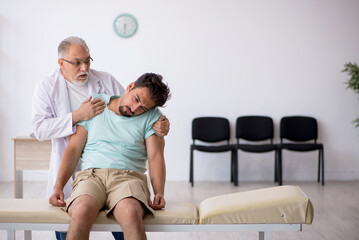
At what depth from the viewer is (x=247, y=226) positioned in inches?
75.5

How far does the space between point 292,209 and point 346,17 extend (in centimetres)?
400

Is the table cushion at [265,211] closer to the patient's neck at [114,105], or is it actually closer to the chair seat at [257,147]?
the patient's neck at [114,105]

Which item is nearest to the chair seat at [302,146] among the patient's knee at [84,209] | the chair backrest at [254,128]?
the chair backrest at [254,128]

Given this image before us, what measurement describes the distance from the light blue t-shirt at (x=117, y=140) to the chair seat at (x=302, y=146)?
9.89 ft

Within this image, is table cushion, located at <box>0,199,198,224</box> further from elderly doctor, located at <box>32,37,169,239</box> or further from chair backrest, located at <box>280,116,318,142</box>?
chair backrest, located at <box>280,116,318,142</box>

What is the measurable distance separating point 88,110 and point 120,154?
0.91 feet

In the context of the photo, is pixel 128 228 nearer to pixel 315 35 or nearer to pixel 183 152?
pixel 183 152

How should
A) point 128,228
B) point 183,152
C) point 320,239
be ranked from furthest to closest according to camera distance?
point 183,152
point 320,239
point 128,228

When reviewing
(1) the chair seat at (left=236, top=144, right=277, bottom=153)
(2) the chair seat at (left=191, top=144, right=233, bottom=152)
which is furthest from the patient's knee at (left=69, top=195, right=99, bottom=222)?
(1) the chair seat at (left=236, top=144, right=277, bottom=153)

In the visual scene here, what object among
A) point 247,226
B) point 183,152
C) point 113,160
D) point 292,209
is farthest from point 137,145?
point 183,152

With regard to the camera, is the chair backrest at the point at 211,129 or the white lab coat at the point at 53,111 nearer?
the white lab coat at the point at 53,111

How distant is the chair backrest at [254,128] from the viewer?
5074mm

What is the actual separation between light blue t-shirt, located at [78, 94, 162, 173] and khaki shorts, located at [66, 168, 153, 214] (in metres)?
0.05

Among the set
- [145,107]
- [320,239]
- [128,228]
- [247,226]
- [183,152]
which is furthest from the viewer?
[183,152]
